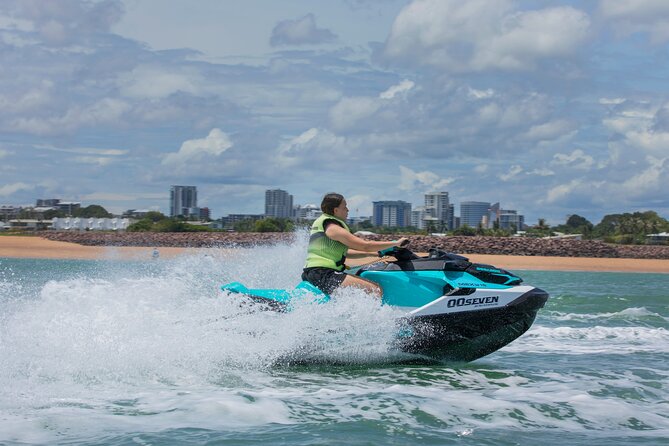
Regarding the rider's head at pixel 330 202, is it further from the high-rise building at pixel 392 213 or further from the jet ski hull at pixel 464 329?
the high-rise building at pixel 392 213

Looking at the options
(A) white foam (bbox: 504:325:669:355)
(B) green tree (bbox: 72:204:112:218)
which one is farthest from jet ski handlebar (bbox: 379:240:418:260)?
(B) green tree (bbox: 72:204:112:218)

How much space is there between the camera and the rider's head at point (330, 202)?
26.7 feet

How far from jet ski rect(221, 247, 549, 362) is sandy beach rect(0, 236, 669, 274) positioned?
4138 centimetres

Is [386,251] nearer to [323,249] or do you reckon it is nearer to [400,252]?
[400,252]

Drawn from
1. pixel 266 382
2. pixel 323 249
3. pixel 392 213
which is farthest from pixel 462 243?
pixel 392 213

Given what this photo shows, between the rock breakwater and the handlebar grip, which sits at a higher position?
the handlebar grip

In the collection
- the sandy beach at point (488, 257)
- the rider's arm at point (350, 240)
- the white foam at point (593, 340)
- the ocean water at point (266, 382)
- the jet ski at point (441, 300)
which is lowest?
the sandy beach at point (488, 257)

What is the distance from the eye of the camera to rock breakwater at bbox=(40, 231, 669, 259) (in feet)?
208

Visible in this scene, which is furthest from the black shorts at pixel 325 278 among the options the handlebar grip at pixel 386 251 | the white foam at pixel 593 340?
the white foam at pixel 593 340

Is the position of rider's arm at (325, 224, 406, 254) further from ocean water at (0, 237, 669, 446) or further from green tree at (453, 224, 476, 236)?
green tree at (453, 224, 476, 236)

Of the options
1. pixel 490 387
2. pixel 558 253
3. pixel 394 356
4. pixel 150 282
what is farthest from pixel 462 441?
pixel 558 253

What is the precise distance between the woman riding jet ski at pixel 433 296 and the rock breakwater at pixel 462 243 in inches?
1919

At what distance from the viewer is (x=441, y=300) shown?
7.99 m

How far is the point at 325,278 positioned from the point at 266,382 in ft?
4.09
